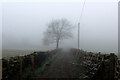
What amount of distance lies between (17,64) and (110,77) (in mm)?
3771

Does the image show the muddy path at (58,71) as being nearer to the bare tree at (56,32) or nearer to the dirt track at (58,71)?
the dirt track at (58,71)

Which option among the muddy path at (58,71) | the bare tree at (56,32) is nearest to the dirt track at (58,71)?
the muddy path at (58,71)

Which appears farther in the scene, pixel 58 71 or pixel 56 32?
pixel 56 32

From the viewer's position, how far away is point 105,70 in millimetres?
5484

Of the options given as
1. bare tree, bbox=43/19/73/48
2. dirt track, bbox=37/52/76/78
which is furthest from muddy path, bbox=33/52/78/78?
bare tree, bbox=43/19/73/48

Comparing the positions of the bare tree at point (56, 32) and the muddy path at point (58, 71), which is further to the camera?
the bare tree at point (56, 32)

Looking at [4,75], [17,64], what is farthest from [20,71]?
[4,75]

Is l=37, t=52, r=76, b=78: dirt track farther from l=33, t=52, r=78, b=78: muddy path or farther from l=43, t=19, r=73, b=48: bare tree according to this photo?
l=43, t=19, r=73, b=48: bare tree

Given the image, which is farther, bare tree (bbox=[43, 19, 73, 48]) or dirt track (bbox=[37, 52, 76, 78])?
bare tree (bbox=[43, 19, 73, 48])

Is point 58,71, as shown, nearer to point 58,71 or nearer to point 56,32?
point 58,71

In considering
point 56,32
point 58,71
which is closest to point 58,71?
point 58,71

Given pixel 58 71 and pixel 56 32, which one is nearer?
pixel 58 71

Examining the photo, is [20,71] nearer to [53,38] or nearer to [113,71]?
[113,71]

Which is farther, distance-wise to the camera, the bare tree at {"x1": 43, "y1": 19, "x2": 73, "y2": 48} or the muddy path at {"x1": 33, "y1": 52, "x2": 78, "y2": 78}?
the bare tree at {"x1": 43, "y1": 19, "x2": 73, "y2": 48}
